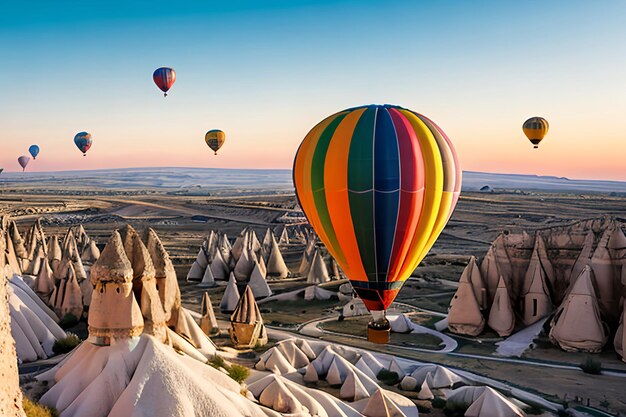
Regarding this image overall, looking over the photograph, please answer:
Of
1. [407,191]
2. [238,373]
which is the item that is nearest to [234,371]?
[238,373]

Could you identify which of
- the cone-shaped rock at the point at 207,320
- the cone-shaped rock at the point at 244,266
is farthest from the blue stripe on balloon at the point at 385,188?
the cone-shaped rock at the point at 244,266

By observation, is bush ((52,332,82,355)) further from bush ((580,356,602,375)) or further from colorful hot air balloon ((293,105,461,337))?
bush ((580,356,602,375))

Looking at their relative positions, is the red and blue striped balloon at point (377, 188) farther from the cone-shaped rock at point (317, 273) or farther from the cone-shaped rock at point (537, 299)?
the cone-shaped rock at point (317, 273)

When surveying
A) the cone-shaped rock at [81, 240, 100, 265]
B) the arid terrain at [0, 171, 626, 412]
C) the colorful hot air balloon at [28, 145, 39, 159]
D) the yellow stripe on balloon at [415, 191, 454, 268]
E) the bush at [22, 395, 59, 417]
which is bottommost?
the arid terrain at [0, 171, 626, 412]

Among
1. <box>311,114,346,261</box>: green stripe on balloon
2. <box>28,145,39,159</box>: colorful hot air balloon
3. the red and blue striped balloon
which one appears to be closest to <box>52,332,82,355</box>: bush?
the red and blue striped balloon

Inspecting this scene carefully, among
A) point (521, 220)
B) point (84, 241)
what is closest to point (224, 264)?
point (84, 241)

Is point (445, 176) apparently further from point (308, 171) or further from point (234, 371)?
point (234, 371)
